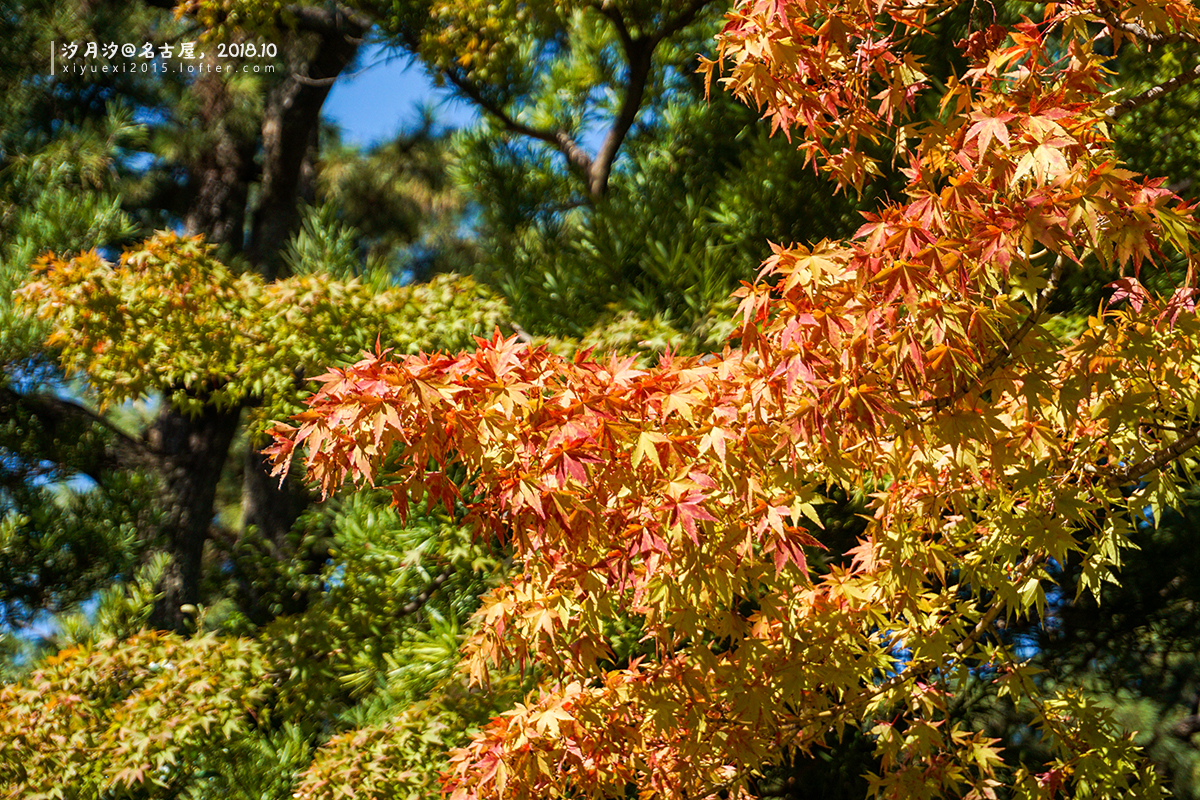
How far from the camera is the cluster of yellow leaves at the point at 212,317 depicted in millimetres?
3760

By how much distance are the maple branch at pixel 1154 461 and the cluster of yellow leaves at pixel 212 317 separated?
8.05ft

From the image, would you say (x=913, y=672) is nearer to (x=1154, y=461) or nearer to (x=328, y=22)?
(x=1154, y=461)

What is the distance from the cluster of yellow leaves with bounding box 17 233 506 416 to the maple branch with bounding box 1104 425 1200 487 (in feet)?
8.05

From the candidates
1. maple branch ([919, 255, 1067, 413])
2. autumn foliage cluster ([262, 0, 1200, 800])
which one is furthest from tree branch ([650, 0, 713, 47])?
maple branch ([919, 255, 1067, 413])

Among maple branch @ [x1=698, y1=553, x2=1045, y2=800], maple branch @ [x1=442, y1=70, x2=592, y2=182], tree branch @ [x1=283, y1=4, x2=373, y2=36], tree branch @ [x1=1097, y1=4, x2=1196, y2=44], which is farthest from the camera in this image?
tree branch @ [x1=283, y1=4, x2=373, y2=36]

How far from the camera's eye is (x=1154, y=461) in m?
1.92

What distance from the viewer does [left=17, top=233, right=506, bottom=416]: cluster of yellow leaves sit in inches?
148

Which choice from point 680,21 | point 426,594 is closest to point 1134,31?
point 680,21

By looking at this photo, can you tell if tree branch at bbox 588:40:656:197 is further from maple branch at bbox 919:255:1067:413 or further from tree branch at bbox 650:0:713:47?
maple branch at bbox 919:255:1067:413

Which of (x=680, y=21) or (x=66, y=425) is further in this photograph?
(x=66, y=425)

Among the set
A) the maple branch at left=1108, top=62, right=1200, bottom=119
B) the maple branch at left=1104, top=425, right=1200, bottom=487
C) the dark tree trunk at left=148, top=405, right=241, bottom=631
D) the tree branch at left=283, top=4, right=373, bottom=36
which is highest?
the tree branch at left=283, top=4, right=373, bottom=36

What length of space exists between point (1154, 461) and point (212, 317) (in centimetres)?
365

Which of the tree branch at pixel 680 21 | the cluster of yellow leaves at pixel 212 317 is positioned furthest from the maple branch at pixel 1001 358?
the tree branch at pixel 680 21

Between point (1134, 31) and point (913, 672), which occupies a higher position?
point (1134, 31)
